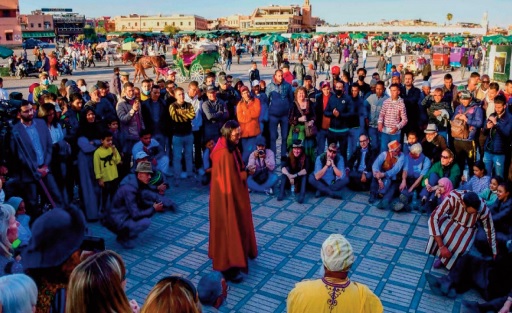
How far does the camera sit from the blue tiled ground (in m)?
5.14

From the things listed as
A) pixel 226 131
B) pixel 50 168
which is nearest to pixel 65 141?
pixel 50 168

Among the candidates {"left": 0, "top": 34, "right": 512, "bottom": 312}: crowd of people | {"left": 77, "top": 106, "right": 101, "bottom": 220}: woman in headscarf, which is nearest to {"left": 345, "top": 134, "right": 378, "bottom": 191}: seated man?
{"left": 0, "top": 34, "right": 512, "bottom": 312}: crowd of people

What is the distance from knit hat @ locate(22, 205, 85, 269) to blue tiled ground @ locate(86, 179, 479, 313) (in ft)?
7.78

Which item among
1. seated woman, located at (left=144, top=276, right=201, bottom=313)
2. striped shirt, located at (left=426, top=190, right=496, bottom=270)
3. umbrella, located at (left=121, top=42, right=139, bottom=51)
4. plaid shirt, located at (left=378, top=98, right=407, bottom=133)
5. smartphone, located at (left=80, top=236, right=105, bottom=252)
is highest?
umbrella, located at (left=121, top=42, right=139, bottom=51)

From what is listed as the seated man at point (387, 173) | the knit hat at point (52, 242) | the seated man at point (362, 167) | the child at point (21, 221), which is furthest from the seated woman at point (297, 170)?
the knit hat at point (52, 242)

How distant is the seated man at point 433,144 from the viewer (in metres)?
7.71

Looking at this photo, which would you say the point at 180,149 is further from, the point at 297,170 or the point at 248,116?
the point at 297,170

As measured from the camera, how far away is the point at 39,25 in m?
83.9

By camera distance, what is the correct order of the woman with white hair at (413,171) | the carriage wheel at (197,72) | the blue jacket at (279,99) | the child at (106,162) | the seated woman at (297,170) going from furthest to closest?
the carriage wheel at (197,72)
the blue jacket at (279,99)
the seated woman at (297,170)
the woman with white hair at (413,171)
the child at (106,162)

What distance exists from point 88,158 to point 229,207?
9.16 feet

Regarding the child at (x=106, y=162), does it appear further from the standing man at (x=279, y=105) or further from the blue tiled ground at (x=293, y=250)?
the standing man at (x=279, y=105)

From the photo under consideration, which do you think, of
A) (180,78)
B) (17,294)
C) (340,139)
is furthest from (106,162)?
(180,78)

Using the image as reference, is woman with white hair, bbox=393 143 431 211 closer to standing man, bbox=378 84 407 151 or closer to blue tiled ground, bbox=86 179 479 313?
blue tiled ground, bbox=86 179 479 313

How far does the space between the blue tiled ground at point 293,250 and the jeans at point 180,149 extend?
66cm
